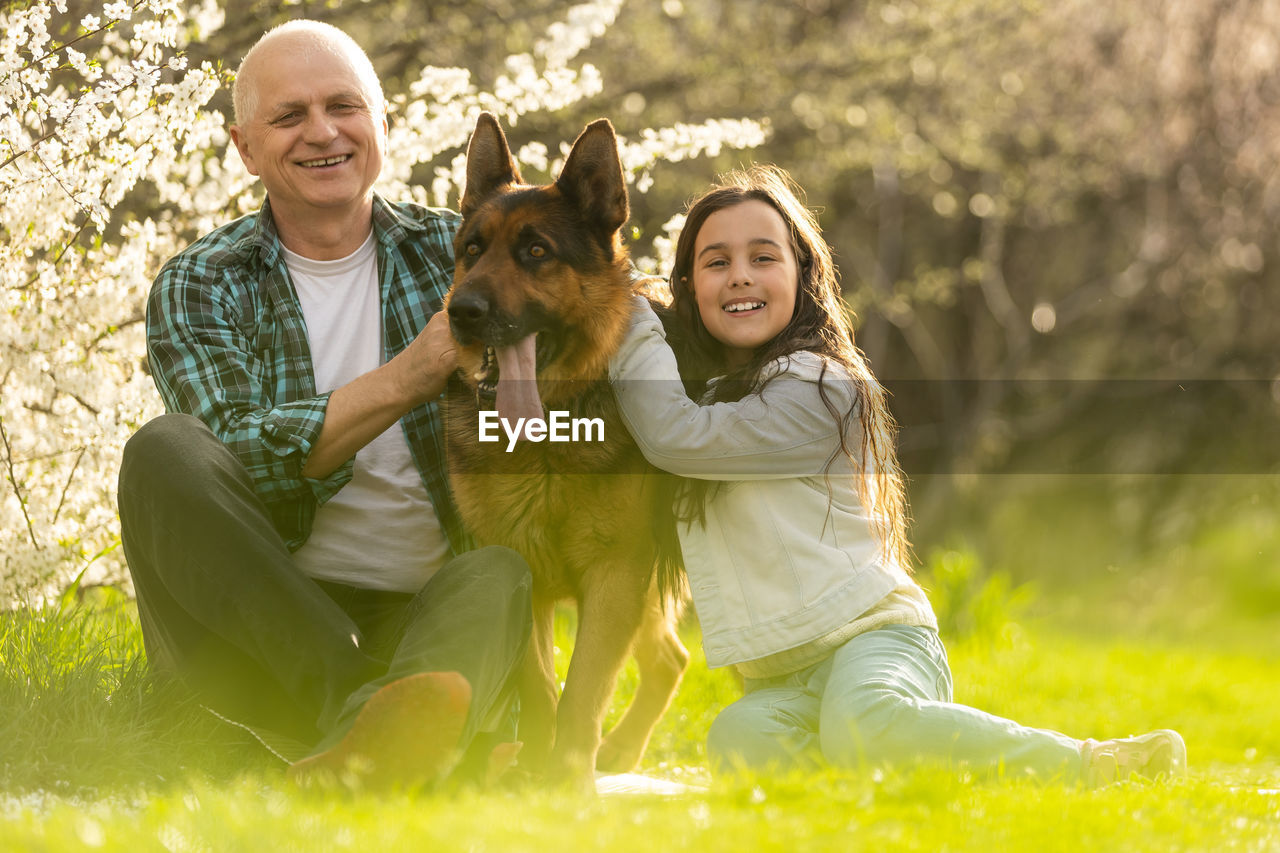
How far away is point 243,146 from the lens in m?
3.88

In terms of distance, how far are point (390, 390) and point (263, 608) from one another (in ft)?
2.21

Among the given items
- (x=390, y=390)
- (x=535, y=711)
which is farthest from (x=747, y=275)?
(x=535, y=711)

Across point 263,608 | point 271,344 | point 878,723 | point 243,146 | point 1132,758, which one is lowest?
point 1132,758

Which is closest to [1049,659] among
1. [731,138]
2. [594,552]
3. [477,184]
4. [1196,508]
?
[731,138]

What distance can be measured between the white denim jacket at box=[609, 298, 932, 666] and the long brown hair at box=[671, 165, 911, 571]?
4cm

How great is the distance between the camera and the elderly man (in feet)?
9.78

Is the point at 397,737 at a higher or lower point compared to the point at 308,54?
lower

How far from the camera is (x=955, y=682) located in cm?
509

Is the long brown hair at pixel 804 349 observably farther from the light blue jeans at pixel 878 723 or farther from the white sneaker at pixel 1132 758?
the white sneaker at pixel 1132 758

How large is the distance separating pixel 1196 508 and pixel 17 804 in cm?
1025

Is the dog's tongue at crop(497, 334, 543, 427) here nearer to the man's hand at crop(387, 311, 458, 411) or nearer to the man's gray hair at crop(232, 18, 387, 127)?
the man's hand at crop(387, 311, 458, 411)

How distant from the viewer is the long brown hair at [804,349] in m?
3.54

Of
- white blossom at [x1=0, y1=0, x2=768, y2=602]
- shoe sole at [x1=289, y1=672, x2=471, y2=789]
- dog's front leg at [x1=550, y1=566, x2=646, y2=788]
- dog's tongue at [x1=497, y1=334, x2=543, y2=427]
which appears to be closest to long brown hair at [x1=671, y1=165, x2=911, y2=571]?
dog's front leg at [x1=550, y1=566, x2=646, y2=788]

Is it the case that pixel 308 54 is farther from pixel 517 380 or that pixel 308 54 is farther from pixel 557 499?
pixel 557 499
